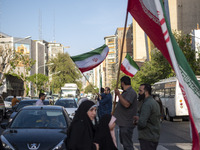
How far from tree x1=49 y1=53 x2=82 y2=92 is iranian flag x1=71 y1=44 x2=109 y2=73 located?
84.3m

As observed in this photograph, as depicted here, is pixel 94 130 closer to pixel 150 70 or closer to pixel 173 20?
pixel 150 70

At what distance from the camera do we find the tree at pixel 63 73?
99.4 metres

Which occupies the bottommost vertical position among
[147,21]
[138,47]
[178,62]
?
[178,62]

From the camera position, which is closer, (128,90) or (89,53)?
(128,90)

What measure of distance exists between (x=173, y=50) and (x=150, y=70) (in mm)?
61131

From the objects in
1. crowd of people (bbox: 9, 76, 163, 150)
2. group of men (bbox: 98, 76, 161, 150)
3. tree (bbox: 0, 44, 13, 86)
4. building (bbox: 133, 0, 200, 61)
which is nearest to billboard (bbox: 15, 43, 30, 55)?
building (bbox: 133, 0, 200, 61)

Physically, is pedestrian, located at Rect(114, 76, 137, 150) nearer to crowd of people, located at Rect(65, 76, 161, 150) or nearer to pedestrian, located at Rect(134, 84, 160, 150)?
crowd of people, located at Rect(65, 76, 161, 150)

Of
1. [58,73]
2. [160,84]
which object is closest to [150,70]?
[160,84]

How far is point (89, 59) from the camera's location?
14.4 metres

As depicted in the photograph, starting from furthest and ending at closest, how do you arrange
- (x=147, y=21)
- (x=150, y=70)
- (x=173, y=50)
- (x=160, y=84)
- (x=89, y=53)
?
(x=150, y=70)
(x=160, y=84)
(x=89, y=53)
(x=147, y=21)
(x=173, y=50)

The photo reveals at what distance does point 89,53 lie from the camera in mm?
14648

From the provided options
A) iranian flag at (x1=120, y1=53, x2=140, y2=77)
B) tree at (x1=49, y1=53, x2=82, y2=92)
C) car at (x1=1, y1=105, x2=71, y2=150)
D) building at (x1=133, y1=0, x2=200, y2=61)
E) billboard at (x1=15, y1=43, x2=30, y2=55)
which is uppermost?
building at (x1=133, y1=0, x2=200, y2=61)

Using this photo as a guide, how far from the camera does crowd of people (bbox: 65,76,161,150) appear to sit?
5.05 metres

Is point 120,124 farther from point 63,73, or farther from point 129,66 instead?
point 63,73
